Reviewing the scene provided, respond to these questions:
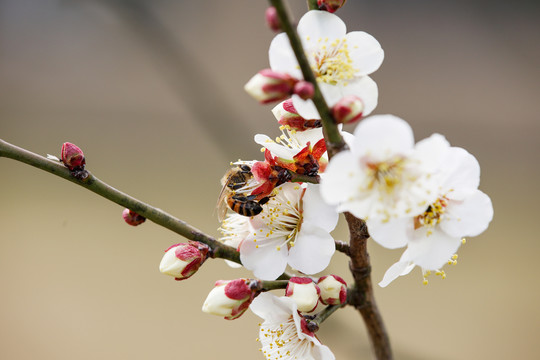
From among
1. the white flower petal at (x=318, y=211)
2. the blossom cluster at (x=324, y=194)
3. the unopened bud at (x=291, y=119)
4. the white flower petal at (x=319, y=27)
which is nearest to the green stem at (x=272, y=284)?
the blossom cluster at (x=324, y=194)

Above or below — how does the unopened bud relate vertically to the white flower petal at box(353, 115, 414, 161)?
above

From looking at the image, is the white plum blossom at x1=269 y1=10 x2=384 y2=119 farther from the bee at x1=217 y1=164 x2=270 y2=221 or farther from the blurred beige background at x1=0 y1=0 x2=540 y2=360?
the blurred beige background at x1=0 y1=0 x2=540 y2=360

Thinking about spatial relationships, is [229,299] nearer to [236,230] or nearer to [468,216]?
[236,230]

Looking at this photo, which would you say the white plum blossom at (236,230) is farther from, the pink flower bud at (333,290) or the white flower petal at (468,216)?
the white flower petal at (468,216)

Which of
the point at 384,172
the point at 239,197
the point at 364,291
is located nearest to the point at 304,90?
the point at 384,172

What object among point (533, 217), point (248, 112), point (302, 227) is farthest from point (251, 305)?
point (533, 217)

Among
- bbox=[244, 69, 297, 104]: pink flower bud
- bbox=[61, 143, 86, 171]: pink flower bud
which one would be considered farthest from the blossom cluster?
bbox=[61, 143, 86, 171]: pink flower bud
